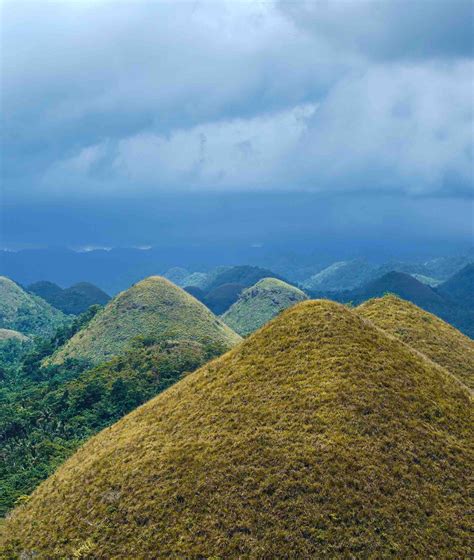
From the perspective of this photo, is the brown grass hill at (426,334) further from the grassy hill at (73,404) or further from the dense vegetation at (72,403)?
the dense vegetation at (72,403)

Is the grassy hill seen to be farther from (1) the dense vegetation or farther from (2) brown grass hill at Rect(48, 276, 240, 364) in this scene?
(2) brown grass hill at Rect(48, 276, 240, 364)

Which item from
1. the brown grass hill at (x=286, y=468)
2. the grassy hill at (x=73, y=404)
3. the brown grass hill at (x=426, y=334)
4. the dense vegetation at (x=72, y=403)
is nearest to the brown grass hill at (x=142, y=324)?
the dense vegetation at (x=72, y=403)

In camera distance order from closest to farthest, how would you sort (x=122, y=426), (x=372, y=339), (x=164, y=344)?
(x=372, y=339)
(x=122, y=426)
(x=164, y=344)

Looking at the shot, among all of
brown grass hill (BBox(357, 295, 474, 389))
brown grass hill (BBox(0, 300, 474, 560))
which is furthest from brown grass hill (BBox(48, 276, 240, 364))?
brown grass hill (BBox(0, 300, 474, 560))

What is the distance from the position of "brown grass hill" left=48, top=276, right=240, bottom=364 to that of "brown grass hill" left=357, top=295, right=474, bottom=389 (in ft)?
212

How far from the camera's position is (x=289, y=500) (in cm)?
2988

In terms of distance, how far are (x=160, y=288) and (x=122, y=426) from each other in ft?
388

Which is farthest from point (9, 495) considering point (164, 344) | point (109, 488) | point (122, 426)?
point (164, 344)

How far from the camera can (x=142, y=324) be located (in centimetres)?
14488

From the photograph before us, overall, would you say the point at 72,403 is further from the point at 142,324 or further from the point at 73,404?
the point at 142,324

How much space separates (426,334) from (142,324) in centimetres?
9164

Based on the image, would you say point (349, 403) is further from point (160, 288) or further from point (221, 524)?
point (160, 288)

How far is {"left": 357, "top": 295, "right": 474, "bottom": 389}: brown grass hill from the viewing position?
60.8 metres

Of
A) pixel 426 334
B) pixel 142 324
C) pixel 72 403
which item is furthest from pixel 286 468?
pixel 142 324
